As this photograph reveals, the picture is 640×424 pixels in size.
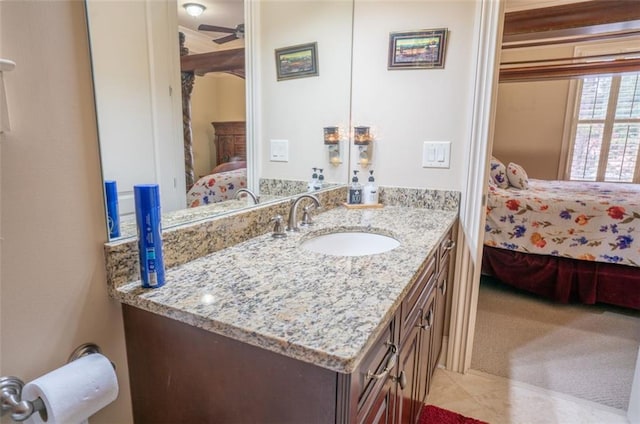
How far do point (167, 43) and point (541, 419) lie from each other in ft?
6.63

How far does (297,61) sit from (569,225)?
7.60 feet

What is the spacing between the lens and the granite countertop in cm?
60

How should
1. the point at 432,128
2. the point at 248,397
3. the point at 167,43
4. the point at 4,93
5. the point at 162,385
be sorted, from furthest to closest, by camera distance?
1. the point at 432,128
2. the point at 167,43
3. the point at 162,385
4. the point at 248,397
5. the point at 4,93

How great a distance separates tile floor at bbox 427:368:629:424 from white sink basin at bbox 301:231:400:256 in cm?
83

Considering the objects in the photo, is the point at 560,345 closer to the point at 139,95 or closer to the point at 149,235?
the point at 149,235

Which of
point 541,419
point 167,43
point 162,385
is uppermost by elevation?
point 167,43

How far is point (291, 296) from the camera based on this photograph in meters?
0.76

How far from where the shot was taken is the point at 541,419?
1.54 meters

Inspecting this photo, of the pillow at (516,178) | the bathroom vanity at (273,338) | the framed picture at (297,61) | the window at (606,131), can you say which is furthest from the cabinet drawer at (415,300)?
the window at (606,131)

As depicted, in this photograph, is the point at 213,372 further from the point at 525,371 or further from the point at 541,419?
the point at 525,371

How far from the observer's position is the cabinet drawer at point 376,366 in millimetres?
679

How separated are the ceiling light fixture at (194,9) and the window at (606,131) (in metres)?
5.60

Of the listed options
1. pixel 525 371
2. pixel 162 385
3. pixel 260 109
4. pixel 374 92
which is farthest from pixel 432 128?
pixel 162 385

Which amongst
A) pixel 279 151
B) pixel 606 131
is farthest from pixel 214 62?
pixel 606 131
